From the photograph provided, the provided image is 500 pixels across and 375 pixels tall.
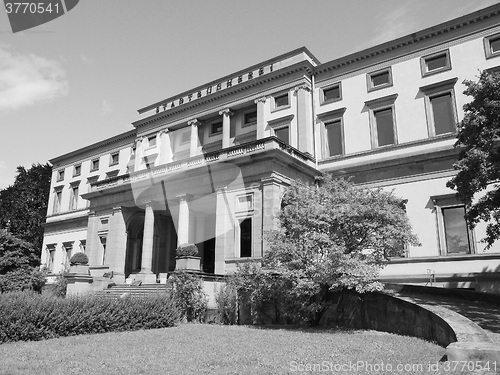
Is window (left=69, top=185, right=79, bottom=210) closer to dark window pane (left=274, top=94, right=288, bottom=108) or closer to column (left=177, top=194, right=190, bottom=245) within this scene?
column (left=177, top=194, right=190, bottom=245)

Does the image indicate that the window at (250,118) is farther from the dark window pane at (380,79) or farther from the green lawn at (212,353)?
the green lawn at (212,353)

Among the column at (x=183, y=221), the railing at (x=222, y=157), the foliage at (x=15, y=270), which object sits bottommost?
the foliage at (x=15, y=270)

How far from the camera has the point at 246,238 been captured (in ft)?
79.5

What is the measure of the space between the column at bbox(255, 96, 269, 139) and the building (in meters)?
0.10

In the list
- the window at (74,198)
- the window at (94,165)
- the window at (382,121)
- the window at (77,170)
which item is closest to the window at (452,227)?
the window at (382,121)

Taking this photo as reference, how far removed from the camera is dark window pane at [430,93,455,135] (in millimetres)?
25359

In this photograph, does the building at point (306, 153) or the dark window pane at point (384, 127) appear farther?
the dark window pane at point (384, 127)

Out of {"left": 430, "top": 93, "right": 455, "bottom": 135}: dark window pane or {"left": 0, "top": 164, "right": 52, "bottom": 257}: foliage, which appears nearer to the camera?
{"left": 430, "top": 93, "right": 455, "bottom": 135}: dark window pane

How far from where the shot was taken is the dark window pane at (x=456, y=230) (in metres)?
23.1

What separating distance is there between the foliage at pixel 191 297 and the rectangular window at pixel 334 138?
47.1ft

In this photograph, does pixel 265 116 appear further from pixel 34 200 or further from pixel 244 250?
pixel 34 200

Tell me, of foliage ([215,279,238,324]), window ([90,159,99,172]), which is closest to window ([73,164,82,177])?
window ([90,159,99,172])

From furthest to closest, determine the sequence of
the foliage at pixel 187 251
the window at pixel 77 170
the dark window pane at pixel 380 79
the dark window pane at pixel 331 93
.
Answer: the window at pixel 77 170, the dark window pane at pixel 331 93, the dark window pane at pixel 380 79, the foliage at pixel 187 251

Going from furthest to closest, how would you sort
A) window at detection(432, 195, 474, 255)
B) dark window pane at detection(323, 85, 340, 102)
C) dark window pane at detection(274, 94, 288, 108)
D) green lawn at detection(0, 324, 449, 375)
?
dark window pane at detection(274, 94, 288, 108)
dark window pane at detection(323, 85, 340, 102)
window at detection(432, 195, 474, 255)
green lawn at detection(0, 324, 449, 375)
